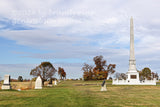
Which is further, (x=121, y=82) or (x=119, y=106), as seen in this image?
(x=121, y=82)

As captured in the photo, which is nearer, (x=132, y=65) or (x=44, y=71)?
(x=44, y=71)

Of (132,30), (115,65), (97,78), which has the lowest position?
(97,78)

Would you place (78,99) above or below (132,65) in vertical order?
below

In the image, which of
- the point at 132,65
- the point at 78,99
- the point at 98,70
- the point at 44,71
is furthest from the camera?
the point at 98,70

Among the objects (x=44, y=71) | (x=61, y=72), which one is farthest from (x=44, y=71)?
(x=61, y=72)

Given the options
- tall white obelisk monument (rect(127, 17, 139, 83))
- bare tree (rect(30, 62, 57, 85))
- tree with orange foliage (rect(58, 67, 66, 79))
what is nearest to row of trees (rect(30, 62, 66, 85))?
bare tree (rect(30, 62, 57, 85))

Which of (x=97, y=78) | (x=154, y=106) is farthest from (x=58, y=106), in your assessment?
(x=97, y=78)

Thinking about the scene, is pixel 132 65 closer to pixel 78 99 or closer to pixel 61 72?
pixel 78 99

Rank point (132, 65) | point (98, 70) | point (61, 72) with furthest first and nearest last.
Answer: point (61, 72) < point (98, 70) < point (132, 65)

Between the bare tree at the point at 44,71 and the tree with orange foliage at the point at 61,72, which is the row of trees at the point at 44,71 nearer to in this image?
the bare tree at the point at 44,71

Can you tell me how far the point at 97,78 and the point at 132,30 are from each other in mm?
37404

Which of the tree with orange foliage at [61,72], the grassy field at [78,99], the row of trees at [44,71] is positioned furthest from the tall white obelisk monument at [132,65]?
the tree with orange foliage at [61,72]

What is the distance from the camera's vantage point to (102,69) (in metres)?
90.9

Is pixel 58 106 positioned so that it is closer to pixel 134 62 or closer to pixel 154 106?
pixel 154 106
